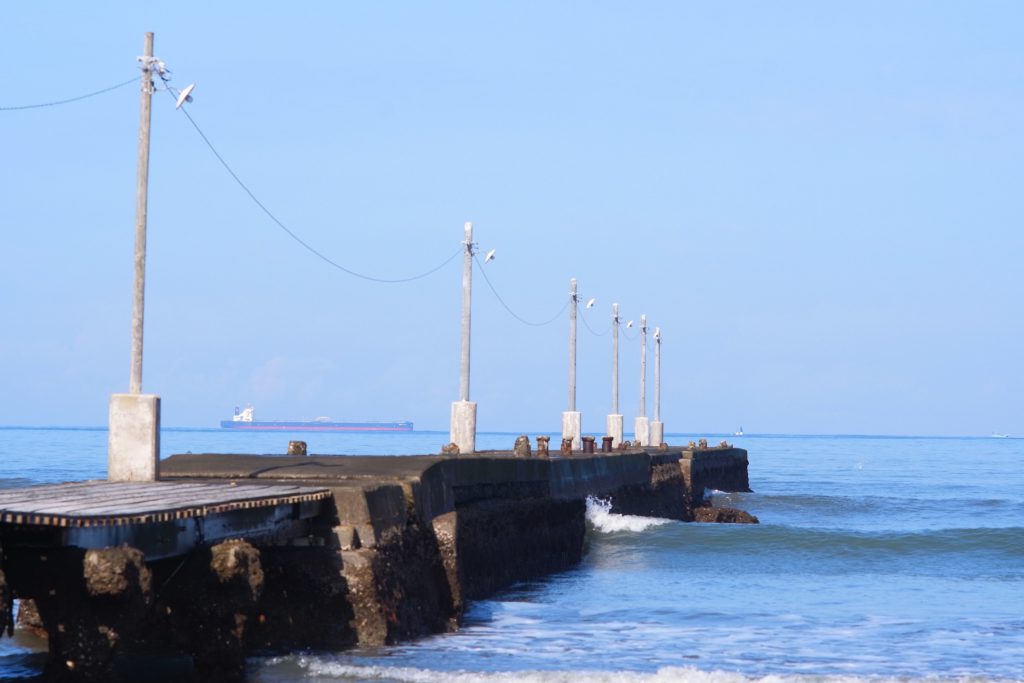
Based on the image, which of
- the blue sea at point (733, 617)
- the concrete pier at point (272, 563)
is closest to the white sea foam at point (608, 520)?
the blue sea at point (733, 617)

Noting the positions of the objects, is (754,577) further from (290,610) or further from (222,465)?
(290,610)

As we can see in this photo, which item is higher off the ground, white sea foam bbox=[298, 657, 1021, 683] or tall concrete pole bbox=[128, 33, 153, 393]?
tall concrete pole bbox=[128, 33, 153, 393]

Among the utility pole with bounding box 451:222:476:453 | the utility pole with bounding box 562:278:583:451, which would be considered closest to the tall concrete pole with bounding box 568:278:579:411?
the utility pole with bounding box 562:278:583:451

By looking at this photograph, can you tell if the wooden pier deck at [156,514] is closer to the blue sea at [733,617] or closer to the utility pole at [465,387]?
the blue sea at [733,617]

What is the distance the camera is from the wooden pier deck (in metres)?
12.3

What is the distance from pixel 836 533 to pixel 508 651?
77.1 ft

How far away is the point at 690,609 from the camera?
24.4 metres

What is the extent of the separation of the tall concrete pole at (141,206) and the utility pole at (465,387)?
46.8 ft

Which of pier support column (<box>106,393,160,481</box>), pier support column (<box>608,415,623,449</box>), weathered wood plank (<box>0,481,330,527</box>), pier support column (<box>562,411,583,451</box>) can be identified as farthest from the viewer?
pier support column (<box>608,415,623,449</box>)

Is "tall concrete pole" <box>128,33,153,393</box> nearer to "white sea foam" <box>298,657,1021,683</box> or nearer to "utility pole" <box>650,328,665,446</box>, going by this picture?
"white sea foam" <box>298,657,1021,683</box>

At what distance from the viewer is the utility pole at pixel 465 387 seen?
109 ft

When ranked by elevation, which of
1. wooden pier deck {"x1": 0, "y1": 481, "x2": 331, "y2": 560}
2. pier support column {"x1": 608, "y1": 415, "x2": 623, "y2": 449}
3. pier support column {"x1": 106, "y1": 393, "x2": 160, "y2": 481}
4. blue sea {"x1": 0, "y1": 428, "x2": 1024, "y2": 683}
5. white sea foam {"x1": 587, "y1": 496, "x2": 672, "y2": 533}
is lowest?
blue sea {"x1": 0, "y1": 428, "x2": 1024, "y2": 683}

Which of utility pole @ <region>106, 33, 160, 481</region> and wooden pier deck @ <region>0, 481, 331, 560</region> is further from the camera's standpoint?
utility pole @ <region>106, 33, 160, 481</region>

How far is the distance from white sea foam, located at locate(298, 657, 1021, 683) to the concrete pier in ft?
2.49
